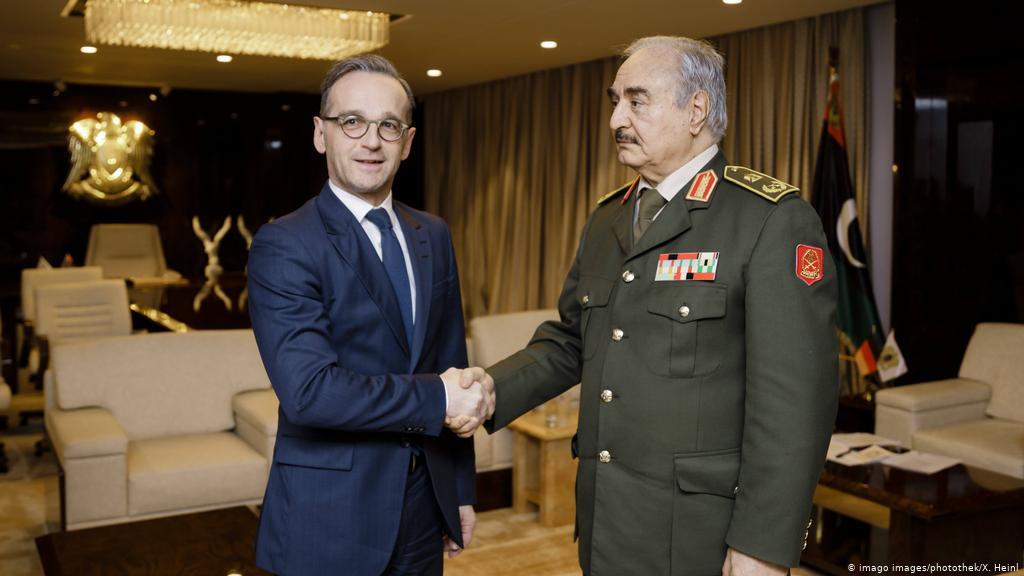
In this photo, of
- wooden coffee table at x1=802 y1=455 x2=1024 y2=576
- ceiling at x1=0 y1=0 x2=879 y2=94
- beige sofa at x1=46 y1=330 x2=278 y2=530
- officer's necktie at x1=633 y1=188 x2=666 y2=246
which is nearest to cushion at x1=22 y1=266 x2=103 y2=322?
ceiling at x1=0 y1=0 x2=879 y2=94

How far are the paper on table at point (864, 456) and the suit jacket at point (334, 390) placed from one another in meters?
2.61

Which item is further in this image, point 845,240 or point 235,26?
point 235,26

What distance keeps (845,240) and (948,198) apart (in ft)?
1.90

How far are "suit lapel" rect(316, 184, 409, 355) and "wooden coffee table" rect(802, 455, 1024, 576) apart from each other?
2.38 metres

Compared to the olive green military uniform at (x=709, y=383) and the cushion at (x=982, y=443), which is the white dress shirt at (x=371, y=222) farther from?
the cushion at (x=982, y=443)

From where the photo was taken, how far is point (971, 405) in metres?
4.73

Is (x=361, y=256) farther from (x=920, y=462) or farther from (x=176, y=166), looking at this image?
(x=176, y=166)

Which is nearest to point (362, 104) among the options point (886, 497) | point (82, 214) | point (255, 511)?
point (255, 511)

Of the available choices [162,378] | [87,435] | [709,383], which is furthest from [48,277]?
[709,383]

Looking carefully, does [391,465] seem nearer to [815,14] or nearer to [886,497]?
[886,497]

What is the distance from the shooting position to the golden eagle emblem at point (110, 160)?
9984mm

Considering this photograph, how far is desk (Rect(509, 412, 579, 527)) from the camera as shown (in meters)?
4.20

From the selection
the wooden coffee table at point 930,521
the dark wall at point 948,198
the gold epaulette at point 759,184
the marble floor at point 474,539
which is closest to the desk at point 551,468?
the marble floor at point 474,539

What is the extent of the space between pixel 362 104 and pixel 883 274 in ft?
15.2
